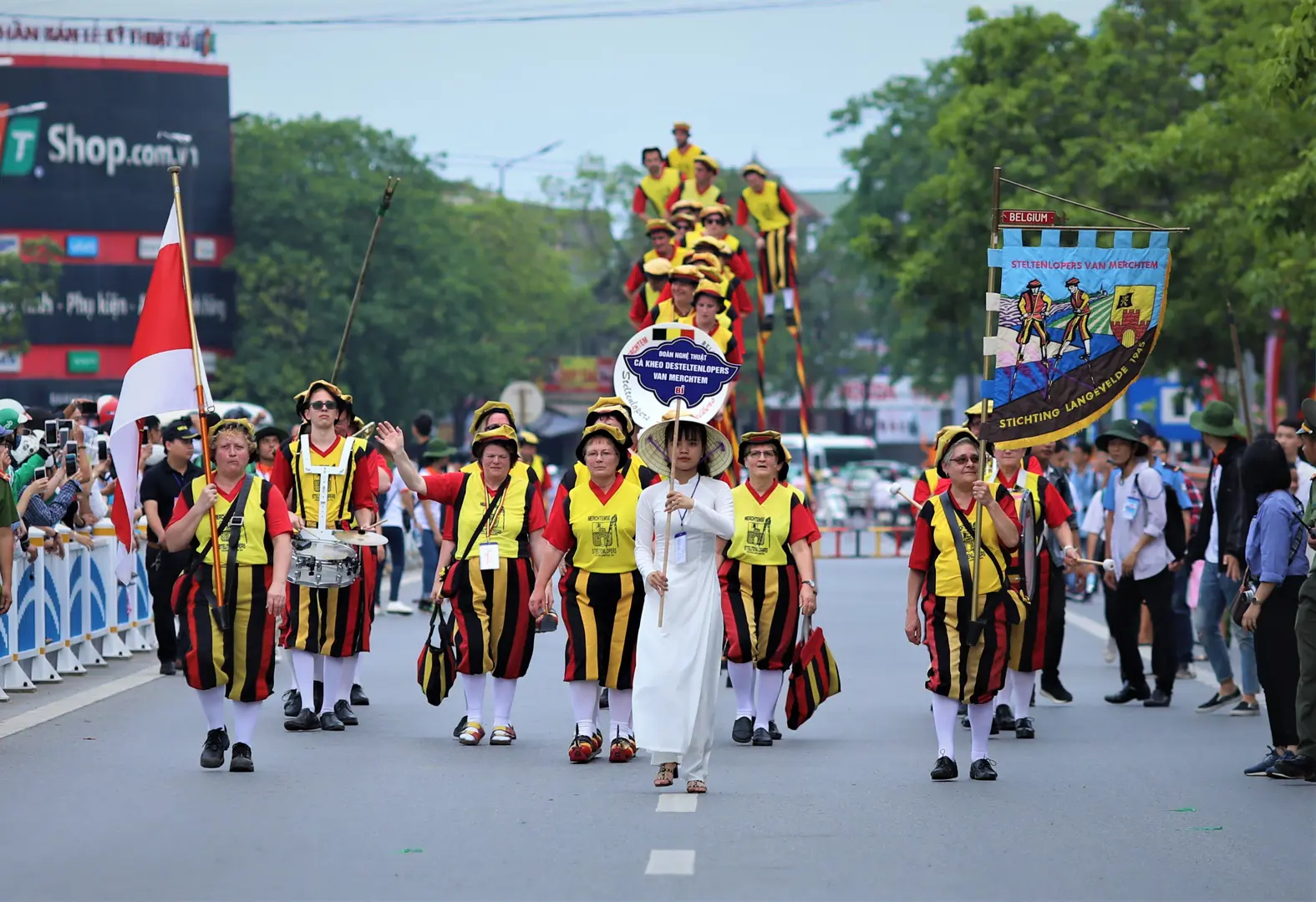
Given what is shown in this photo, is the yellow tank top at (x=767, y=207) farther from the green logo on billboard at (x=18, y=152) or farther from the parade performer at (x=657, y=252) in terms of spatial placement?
the green logo on billboard at (x=18, y=152)

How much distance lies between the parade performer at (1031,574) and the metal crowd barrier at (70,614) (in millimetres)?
6138

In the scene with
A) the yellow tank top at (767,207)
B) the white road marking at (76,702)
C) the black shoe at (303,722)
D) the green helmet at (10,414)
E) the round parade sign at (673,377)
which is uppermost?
the yellow tank top at (767,207)

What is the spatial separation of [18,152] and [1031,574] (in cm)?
5231

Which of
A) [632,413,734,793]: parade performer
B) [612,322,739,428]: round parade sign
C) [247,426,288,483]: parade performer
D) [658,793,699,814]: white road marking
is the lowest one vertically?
[658,793,699,814]: white road marking

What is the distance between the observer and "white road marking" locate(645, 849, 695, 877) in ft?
27.1

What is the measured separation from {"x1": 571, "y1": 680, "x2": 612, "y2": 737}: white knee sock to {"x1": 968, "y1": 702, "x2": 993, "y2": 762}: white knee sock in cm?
190

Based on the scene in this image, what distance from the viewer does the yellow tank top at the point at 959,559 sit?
11109 millimetres

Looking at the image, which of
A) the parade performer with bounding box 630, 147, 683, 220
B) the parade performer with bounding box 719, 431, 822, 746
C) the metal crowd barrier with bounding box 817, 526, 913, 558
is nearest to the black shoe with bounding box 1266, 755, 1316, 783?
the parade performer with bounding box 719, 431, 822, 746

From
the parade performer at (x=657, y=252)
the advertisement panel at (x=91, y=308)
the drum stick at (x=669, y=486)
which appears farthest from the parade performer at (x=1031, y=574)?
the advertisement panel at (x=91, y=308)

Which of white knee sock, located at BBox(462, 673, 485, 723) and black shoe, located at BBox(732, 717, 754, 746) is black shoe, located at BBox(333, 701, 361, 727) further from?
black shoe, located at BBox(732, 717, 754, 746)

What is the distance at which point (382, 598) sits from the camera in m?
25.4

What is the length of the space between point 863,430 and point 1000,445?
97.1 meters

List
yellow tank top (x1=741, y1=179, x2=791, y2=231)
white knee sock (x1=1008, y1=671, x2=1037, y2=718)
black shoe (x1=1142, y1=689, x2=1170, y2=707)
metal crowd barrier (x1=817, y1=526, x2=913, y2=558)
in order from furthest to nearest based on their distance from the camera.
→ metal crowd barrier (x1=817, y1=526, x2=913, y2=558)
yellow tank top (x1=741, y1=179, x2=791, y2=231)
black shoe (x1=1142, y1=689, x2=1170, y2=707)
white knee sock (x1=1008, y1=671, x2=1037, y2=718)

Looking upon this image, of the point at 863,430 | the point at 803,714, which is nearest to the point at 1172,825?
the point at 803,714
